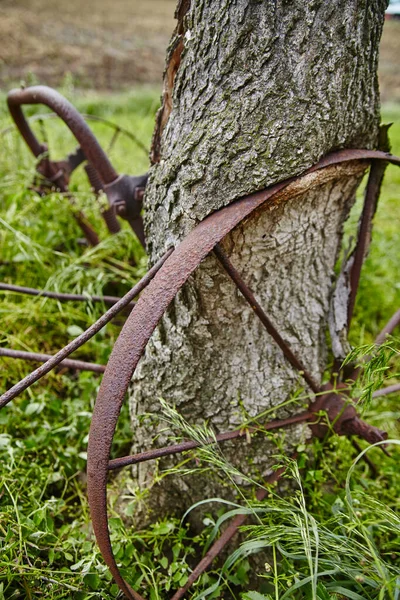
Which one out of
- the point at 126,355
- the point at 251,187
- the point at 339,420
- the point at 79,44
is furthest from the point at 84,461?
the point at 79,44

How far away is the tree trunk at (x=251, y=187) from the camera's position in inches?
41.1

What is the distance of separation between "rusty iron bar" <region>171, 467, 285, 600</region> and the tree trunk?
0.20 feet

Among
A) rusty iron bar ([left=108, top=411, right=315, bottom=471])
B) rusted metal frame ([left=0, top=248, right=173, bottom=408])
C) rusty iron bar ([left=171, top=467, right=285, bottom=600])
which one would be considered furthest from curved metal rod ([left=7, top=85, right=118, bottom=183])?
rusty iron bar ([left=171, top=467, right=285, bottom=600])

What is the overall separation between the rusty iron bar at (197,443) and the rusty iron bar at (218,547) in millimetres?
137

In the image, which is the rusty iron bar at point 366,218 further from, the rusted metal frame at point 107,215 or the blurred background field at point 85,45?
the blurred background field at point 85,45

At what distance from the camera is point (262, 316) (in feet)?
4.04

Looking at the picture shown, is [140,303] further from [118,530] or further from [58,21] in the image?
[58,21]

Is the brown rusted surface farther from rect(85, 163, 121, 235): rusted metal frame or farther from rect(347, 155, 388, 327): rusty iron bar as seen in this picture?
rect(85, 163, 121, 235): rusted metal frame

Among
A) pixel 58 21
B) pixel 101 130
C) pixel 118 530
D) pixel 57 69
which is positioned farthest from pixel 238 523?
pixel 58 21

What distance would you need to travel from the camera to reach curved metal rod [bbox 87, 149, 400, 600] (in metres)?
1.00

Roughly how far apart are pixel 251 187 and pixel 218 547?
3.14ft

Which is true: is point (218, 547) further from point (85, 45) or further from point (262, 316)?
point (85, 45)

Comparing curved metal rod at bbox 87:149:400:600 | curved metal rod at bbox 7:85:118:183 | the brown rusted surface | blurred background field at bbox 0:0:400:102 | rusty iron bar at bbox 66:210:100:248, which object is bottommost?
the brown rusted surface

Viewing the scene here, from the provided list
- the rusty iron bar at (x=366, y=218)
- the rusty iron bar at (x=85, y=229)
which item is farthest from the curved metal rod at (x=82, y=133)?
the rusty iron bar at (x=366, y=218)
